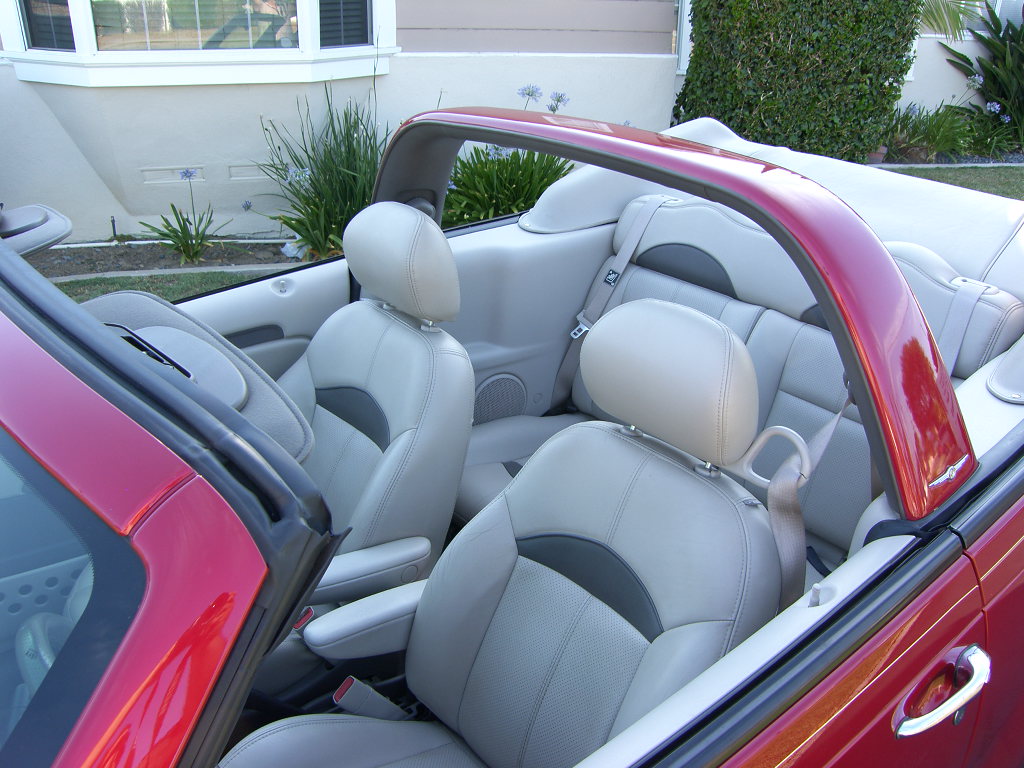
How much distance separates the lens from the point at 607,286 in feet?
10.3

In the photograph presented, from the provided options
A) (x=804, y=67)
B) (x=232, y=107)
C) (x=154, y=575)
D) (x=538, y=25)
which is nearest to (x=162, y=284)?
(x=232, y=107)

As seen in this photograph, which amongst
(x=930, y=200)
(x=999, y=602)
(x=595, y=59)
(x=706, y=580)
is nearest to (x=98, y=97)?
(x=595, y=59)

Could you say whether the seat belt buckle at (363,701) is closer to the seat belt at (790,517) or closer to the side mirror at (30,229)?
the seat belt at (790,517)

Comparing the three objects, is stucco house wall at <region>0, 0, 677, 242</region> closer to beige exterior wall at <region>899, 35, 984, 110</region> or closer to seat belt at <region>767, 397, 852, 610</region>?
beige exterior wall at <region>899, 35, 984, 110</region>

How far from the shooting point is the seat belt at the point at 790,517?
5.25ft

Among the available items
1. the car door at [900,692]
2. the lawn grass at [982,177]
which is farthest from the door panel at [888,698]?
the lawn grass at [982,177]

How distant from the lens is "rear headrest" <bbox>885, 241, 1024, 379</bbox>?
7.21ft

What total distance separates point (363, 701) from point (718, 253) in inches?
67.2

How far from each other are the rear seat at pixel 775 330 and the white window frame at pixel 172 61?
3.36m

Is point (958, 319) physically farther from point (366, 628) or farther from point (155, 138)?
point (155, 138)

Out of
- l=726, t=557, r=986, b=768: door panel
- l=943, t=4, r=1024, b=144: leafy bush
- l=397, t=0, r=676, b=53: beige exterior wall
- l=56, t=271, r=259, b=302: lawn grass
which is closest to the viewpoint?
l=726, t=557, r=986, b=768: door panel

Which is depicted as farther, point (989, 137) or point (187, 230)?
point (989, 137)

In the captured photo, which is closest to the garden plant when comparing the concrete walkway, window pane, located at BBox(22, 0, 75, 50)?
the concrete walkway

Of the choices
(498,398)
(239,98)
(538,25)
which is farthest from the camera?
(538,25)
